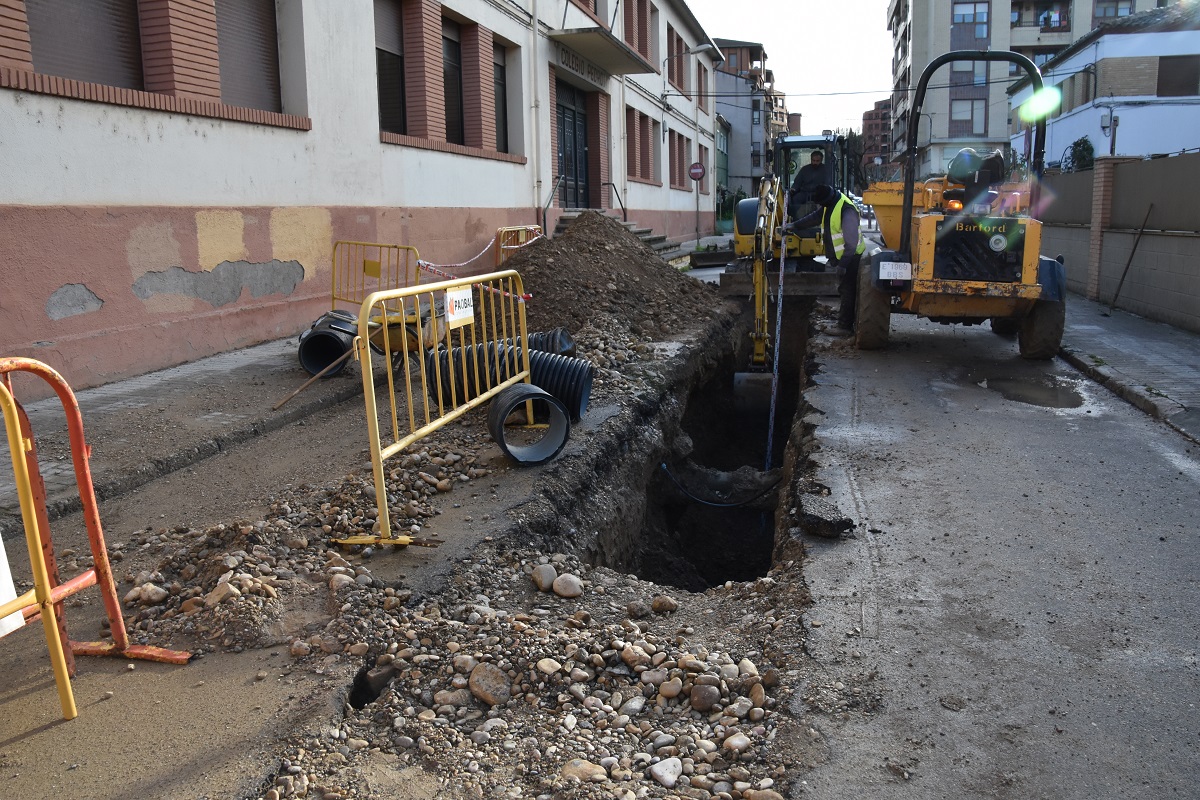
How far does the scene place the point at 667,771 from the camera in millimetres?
2873

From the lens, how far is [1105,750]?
296cm

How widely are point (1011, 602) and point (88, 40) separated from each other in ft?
28.0

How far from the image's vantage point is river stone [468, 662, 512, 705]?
3.28 metres

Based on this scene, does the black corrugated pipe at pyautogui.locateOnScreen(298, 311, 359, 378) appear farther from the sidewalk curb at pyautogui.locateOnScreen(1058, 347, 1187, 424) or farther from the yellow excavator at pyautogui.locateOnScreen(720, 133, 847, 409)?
the sidewalk curb at pyautogui.locateOnScreen(1058, 347, 1187, 424)

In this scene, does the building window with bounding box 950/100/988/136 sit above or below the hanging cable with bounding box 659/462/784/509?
above

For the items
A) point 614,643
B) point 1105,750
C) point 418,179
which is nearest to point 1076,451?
point 1105,750

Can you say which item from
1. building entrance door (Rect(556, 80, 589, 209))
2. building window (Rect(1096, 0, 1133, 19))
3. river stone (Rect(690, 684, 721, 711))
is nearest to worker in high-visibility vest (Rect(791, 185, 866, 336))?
river stone (Rect(690, 684, 721, 711))

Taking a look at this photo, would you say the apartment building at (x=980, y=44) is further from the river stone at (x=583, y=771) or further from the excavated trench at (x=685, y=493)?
the river stone at (x=583, y=771)

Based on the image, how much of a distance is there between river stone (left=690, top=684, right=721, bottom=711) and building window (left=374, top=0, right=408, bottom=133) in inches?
424

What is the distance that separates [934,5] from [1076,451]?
189 feet

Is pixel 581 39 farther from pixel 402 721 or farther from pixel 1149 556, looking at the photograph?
pixel 402 721

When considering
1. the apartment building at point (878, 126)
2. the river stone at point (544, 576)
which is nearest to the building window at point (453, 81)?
the river stone at point (544, 576)

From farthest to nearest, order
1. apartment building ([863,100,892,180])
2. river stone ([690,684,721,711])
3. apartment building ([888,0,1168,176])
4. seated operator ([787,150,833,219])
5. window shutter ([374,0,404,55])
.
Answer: apartment building ([863,100,892,180]) < apartment building ([888,0,1168,176]) < seated operator ([787,150,833,219]) < window shutter ([374,0,404,55]) < river stone ([690,684,721,711])

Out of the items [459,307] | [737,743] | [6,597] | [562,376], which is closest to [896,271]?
[562,376]
